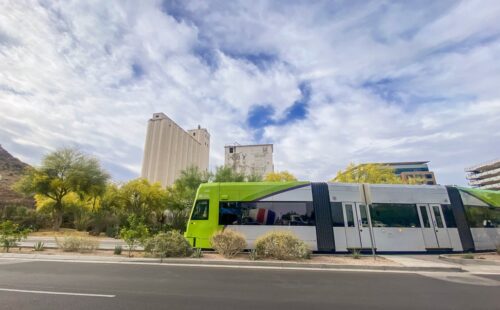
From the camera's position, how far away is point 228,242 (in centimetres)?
1052

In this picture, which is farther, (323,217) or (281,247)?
(323,217)

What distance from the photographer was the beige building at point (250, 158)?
6462 centimetres

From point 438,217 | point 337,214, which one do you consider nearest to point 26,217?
point 337,214

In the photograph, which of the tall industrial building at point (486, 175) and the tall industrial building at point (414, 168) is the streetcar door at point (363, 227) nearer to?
the tall industrial building at point (414, 168)

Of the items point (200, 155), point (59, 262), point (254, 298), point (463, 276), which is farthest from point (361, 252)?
point (200, 155)

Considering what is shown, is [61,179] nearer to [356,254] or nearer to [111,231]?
[111,231]

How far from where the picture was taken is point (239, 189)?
12.9 meters

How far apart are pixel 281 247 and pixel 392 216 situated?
6.51m

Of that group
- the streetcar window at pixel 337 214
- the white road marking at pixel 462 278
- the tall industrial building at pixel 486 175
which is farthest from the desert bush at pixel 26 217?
the tall industrial building at pixel 486 175

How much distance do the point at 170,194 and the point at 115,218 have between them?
629 cm

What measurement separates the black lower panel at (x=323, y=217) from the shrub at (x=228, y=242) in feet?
13.0

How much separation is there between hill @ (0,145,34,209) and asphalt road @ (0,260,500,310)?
29.3 meters

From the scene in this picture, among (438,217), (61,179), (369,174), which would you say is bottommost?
(438,217)

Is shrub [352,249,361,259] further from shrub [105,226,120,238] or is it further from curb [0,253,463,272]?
shrub [105,226,120,238]
